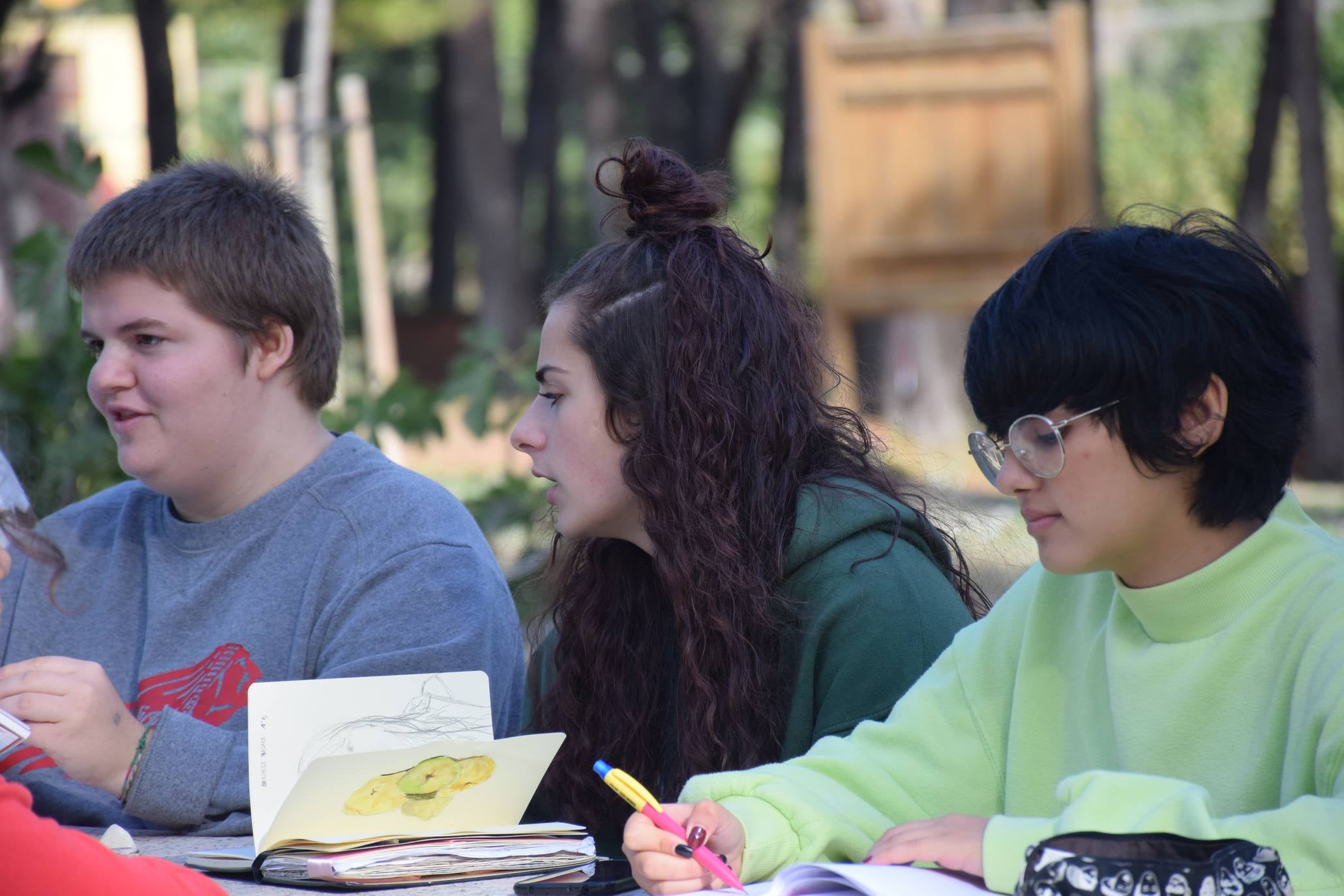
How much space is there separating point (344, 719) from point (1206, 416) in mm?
1058

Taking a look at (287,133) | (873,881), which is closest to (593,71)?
(287,133)

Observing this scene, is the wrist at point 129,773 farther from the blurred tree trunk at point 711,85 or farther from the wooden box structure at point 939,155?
the blurred tree trunk at point 711,85

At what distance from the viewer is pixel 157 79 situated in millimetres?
4668

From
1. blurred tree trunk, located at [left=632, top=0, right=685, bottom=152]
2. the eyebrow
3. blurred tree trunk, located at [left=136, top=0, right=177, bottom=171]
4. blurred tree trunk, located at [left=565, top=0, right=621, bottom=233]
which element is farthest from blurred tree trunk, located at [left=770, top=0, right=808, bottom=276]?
the eyebrow

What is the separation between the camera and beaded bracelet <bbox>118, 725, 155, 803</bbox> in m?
2.10

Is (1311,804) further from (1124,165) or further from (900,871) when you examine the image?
(1124,165)

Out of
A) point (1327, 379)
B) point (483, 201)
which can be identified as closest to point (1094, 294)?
point (1327, 379)

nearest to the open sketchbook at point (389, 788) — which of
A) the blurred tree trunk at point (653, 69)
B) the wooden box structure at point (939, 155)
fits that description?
the wooden box structure at point (939, 155)

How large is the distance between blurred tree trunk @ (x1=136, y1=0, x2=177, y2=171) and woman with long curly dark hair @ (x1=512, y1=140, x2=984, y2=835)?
2788 mm

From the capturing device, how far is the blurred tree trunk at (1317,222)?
9.06 meters

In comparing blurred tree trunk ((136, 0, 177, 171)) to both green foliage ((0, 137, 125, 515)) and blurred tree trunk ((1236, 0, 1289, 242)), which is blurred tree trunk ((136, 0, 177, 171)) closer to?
green foliage ((0, 137, 125, 515))

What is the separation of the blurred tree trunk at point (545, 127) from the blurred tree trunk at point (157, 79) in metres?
12.4

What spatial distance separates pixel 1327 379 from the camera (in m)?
9.52

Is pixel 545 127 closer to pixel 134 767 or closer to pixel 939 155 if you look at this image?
pixel 939 155
